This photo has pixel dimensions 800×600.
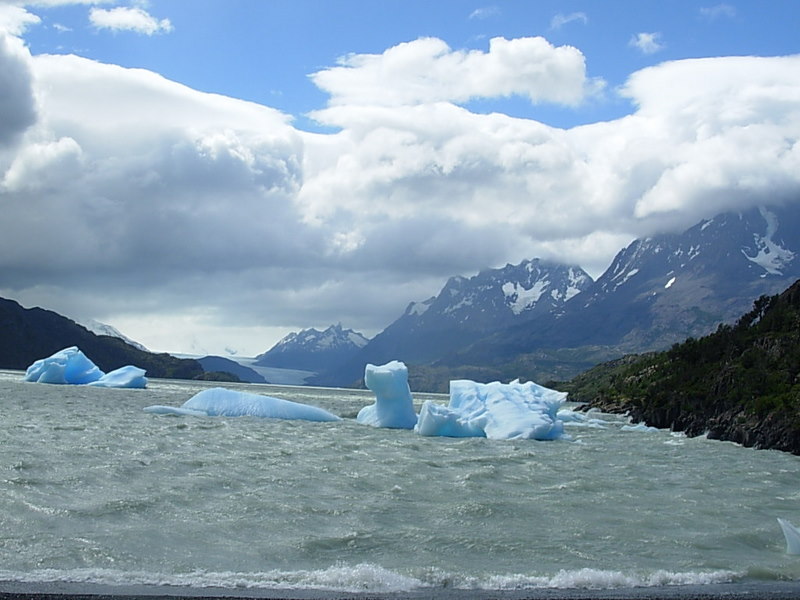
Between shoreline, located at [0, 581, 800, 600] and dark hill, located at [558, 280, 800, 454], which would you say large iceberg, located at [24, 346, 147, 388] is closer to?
dark hill, located at [558, 280, 800, 454]

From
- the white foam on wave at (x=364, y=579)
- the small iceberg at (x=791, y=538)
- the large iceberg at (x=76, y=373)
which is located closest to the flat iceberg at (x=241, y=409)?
the small iceberg at (x=791, y=538)

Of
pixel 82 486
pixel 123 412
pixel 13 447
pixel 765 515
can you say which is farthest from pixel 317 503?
pixel 123 412

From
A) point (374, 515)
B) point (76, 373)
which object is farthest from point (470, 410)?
point (76, 373)

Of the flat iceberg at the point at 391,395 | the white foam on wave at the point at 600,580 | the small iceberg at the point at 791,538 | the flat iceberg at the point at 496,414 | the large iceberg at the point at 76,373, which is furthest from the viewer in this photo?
the large iceberg at the point at 76,373

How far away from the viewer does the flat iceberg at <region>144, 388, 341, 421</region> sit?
162 feet

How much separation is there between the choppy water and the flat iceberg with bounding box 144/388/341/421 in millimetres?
16178

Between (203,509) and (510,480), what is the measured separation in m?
10.1

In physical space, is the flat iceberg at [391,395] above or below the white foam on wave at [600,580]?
above

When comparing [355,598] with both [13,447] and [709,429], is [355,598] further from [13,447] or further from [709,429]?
[709,429]

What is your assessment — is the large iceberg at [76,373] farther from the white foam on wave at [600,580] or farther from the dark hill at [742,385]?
the white foam on wave at [600,580]

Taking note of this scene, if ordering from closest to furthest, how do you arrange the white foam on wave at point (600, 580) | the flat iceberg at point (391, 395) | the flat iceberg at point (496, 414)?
the white foam on wave at point (600, 580), the flat iceberg at point (496, 414), the flat iceberg at point (391, 395)

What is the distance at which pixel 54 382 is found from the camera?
99.6 metres

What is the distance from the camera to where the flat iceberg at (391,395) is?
4409 cm

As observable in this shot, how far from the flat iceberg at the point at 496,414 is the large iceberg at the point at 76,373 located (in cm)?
6011
